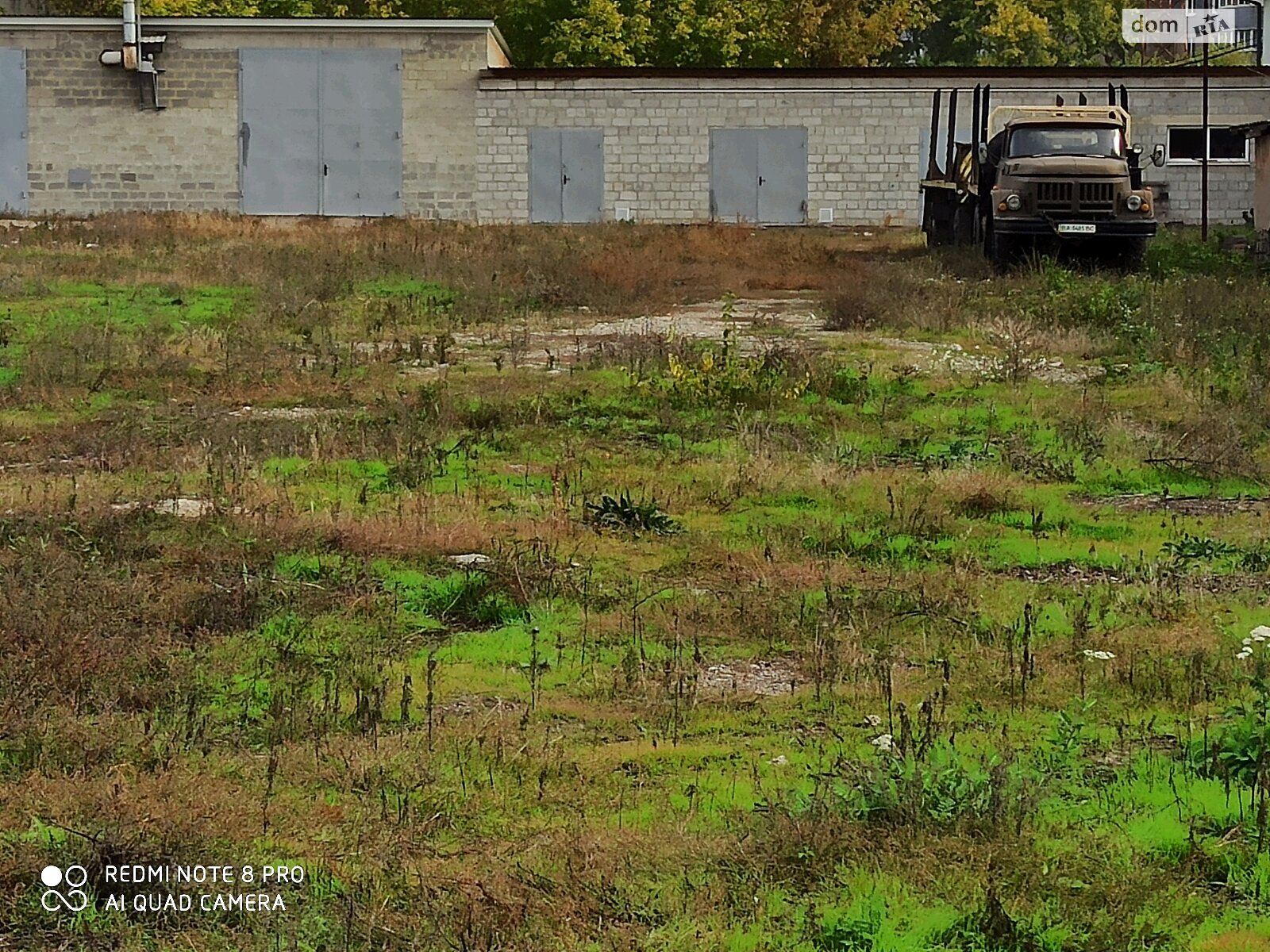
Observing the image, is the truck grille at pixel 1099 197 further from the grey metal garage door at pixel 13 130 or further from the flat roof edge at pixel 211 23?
the grey metal garage door at pixel 13 130

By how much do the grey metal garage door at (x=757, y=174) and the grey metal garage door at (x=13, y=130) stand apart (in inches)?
576

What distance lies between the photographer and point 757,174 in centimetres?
3731

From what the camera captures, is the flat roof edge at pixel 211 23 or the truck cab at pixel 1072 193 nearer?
the truck cab at pixel 1072 193

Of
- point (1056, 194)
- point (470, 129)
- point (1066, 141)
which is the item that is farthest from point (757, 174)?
point (1056, 194)

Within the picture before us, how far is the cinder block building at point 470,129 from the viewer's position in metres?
36.4

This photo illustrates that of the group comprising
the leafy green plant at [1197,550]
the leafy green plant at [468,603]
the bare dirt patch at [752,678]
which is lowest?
the bare dirt patch at [752,678]

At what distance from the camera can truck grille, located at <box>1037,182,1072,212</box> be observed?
22047mm

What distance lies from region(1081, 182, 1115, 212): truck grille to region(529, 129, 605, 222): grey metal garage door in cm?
1674

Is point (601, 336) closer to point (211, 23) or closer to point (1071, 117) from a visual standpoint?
point (1071, 117)

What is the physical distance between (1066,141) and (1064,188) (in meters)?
1.37

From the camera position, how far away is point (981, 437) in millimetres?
11828

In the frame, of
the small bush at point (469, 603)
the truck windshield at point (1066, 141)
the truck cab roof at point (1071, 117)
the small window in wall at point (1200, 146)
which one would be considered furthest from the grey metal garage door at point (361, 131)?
the small bush at point (469, 603)

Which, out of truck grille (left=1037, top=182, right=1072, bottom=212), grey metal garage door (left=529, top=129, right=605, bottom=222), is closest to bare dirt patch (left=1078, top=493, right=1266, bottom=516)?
truck grille (left=1037, top=182, right=1072, bottom=212)

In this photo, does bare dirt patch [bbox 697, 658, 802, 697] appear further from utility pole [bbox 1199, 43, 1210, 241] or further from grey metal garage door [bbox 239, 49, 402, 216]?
grey metal garage door [bbox 239, 49, 402, 216]
